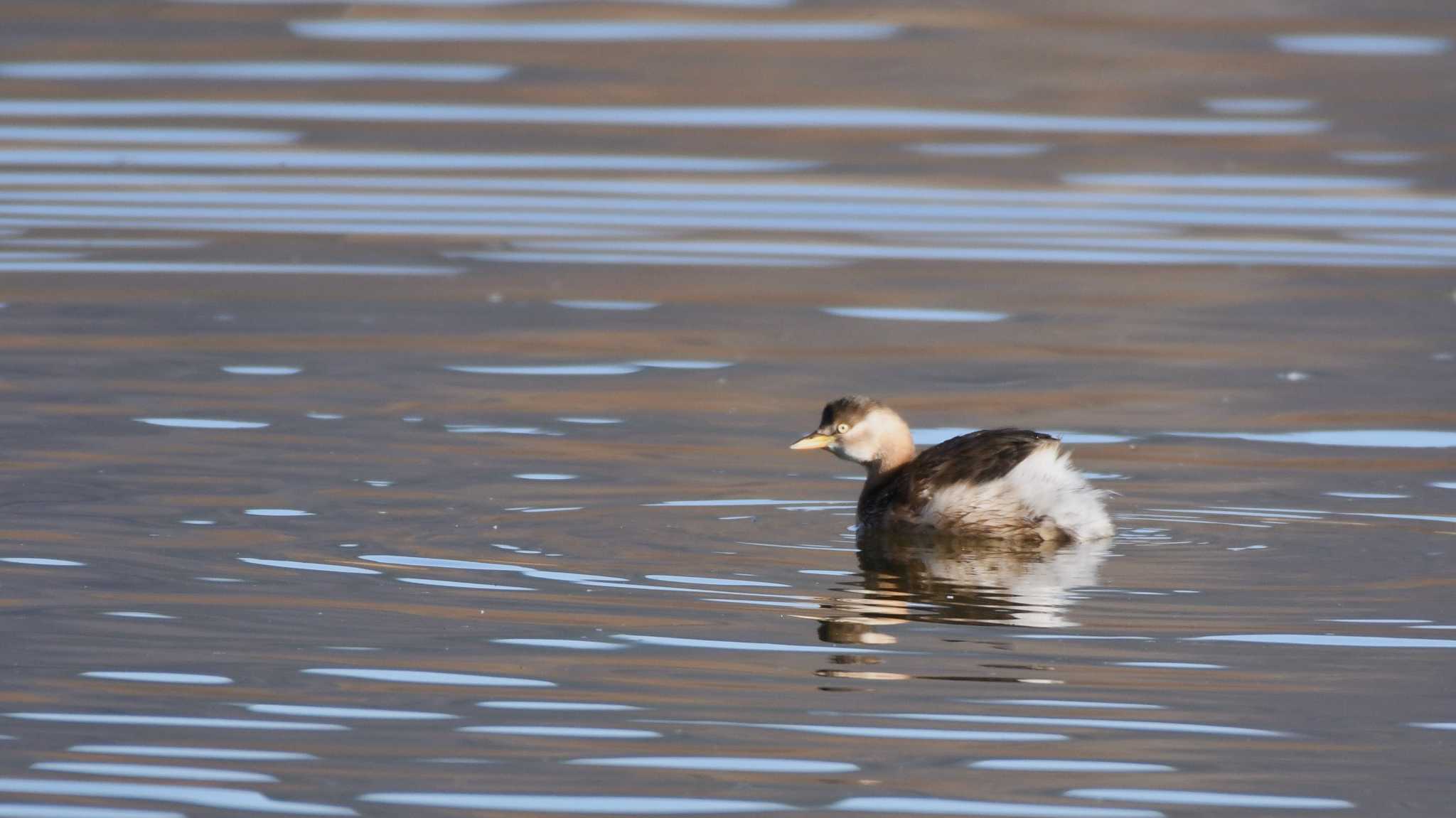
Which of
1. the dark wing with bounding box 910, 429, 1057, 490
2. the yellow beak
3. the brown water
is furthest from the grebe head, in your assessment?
the dark wing with bounding box 910, 429, 1057, 490

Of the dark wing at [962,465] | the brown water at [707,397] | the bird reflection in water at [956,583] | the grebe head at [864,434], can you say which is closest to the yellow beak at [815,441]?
→ the grebe head at [864,434]

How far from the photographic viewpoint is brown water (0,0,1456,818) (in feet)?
17.7

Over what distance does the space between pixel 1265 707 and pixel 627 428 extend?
12.2ft

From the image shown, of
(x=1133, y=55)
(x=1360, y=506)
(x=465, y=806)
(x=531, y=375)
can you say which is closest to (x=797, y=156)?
(x=1133, y=55)

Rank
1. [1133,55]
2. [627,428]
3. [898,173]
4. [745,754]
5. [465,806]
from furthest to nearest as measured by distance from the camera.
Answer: [1133,55], [898,173], [627,428], [745,754], [465,806]

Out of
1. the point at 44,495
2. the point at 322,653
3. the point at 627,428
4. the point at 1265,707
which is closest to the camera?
the point at 1265,707

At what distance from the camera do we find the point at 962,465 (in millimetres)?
7633

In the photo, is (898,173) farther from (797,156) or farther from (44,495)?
(44,495)

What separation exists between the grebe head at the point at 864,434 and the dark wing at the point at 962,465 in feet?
1.03

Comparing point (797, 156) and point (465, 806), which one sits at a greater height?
point (797, 156)

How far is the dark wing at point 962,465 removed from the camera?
7570mm

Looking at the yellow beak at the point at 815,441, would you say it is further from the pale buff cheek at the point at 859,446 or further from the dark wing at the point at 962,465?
the dark wing at the point at 962,465

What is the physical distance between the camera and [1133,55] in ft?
57.7

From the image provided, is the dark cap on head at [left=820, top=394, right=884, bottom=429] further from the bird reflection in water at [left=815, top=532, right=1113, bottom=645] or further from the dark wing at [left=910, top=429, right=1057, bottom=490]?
the bird reflection in water at [left=815, top=532, right=1113, bottom=645]
